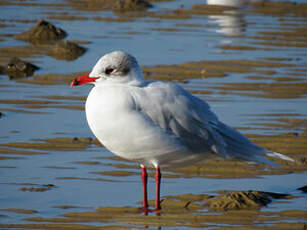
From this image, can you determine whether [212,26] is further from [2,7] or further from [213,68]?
[2,7]

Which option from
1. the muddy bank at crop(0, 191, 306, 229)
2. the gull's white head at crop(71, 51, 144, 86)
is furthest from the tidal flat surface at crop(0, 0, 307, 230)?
the gull's white head at crop(71, 51, 144, 86)

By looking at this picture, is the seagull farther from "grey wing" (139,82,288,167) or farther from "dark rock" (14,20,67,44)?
"dark rock" (14,20,67,44)

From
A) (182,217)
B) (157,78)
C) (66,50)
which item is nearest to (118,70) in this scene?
(182,217)

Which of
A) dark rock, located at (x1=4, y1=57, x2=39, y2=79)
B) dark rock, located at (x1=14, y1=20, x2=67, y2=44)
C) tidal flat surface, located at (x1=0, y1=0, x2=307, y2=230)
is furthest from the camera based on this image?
dark rock, located at (x1=14, y1=20, x2=67, y2=44)

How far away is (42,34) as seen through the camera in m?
13.9

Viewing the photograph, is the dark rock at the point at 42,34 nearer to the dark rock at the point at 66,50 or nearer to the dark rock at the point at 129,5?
the dark rock at the point at 66,50

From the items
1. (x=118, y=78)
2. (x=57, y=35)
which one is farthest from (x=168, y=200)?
(x=57, y=35)

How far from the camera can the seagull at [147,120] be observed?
547cm

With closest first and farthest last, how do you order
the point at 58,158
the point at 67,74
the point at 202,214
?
1. the point at 202,214
2. the point at 58,158
3. the point at 67,74

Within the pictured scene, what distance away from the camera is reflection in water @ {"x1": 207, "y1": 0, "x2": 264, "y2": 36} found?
14820 millimetres

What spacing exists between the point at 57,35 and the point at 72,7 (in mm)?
3931

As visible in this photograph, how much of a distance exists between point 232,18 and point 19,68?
7.01 metres

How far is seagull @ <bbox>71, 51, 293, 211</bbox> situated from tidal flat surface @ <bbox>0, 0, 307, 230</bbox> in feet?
1.33

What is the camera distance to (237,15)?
17.1 m
